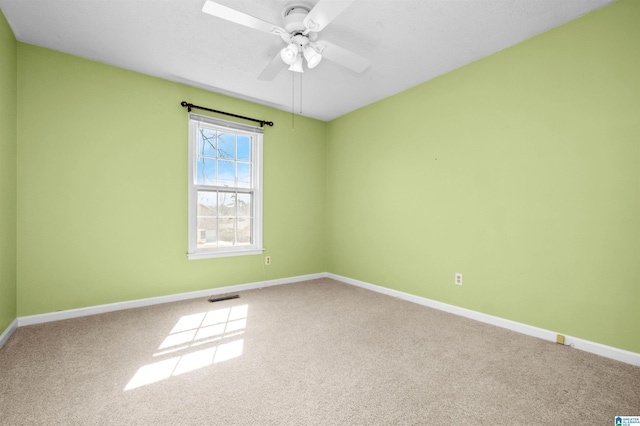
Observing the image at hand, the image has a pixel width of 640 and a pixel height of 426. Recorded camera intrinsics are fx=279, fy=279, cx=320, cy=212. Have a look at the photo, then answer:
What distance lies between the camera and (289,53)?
209 cm

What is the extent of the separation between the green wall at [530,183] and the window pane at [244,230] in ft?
6.31

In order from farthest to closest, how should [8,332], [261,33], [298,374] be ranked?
1. [261,33]
2. [8,332]
3. [298,374]

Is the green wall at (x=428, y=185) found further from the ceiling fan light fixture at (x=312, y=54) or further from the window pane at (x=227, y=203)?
the ceiling fan light fixture at (x=312, y=54)

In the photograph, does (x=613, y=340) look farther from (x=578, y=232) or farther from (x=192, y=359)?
(x=192, y=359)

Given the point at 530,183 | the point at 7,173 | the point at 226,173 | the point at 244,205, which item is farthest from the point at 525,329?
the point at 7,173

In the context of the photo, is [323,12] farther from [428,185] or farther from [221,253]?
[221,253]

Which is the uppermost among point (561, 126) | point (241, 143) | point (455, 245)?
point (241, 143)

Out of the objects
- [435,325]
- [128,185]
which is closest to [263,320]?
[435,325]

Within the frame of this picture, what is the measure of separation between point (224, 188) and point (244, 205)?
0.38m

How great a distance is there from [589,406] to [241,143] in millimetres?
4122

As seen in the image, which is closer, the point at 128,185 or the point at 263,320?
the point at 263,320

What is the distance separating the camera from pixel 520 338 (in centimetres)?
242

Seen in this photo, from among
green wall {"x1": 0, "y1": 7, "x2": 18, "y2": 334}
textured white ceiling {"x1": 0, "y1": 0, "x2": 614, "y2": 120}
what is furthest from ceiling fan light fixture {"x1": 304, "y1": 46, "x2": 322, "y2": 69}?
green wall {"x1": 0, "y1": 7, "x2": 18, "y2": 334}

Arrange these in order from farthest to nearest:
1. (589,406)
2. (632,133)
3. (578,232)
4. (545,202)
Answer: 1. (545,202)
2. (578,232)
3. (632,133)
4. (589,406)
